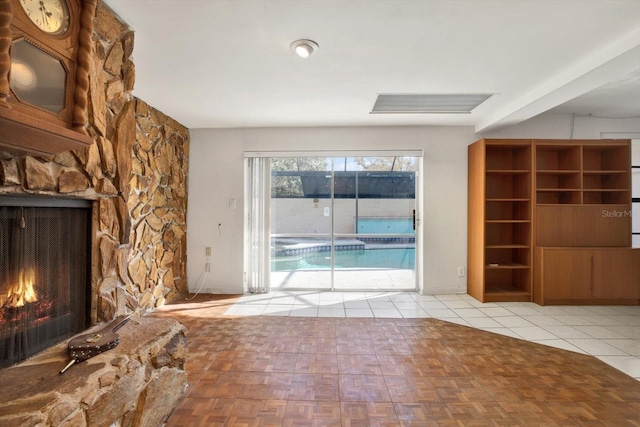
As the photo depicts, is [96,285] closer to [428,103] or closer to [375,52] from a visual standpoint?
[375,52]

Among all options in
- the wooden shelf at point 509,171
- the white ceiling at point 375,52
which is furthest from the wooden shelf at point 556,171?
the white ceiling at point 375,52

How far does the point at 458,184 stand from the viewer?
4.13 meters

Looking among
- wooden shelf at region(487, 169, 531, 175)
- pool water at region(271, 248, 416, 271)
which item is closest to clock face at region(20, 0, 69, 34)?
pool water at region(271, 248, 416, 271)

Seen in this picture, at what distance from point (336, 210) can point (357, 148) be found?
95 cm

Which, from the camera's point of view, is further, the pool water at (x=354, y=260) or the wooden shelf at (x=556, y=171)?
the pool water at (x=354, y=260)

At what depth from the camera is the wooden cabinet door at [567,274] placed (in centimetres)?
358

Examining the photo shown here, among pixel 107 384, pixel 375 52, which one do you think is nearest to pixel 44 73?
pixel 107 384

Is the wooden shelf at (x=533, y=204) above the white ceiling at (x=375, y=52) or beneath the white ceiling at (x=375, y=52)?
beneath

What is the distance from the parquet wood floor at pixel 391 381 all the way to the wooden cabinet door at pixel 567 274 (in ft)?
4.69

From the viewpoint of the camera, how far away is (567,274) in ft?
11.8

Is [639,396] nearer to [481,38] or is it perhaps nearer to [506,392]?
[506,392]

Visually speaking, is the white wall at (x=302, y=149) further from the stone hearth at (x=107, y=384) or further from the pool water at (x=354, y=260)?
the stone hearth at (x=107, y=384)

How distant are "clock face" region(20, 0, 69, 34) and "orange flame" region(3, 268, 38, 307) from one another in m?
1.16

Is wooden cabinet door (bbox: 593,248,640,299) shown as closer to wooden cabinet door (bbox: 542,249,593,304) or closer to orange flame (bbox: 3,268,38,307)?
wooden cabinet door (bbox: 542,249,593,304)
